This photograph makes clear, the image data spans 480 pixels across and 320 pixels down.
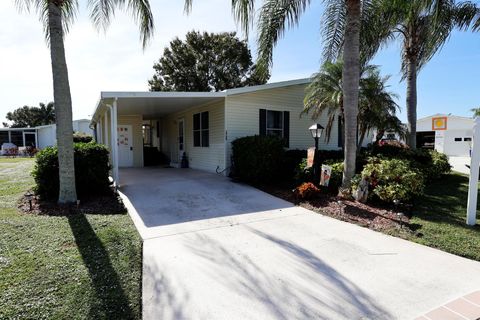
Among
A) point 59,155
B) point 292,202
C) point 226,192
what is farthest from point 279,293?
point 59,155

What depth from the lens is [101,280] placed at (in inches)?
120

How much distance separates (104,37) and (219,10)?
3.17 m

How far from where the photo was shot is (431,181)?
30.1ft

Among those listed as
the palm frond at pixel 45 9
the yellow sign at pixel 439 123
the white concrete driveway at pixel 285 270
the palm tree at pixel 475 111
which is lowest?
the white concrete driveway at pixel 285 270

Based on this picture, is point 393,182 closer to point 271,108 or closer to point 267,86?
point 267,86

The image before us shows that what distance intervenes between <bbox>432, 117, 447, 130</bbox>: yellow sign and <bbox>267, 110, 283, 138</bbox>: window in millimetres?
24813

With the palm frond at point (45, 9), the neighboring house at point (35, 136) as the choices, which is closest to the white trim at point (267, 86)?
the palm frond at point (45, 9)

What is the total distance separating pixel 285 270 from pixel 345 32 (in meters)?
5.65

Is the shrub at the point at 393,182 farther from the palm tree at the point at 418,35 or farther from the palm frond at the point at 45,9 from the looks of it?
the palm frond at the point at 45,9

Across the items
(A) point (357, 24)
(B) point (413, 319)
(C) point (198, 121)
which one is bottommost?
(B) point (413, 319)

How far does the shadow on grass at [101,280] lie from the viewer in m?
2.55

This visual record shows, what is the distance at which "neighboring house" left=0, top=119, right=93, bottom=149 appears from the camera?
32.1 metres

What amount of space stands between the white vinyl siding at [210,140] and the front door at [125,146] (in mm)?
2164

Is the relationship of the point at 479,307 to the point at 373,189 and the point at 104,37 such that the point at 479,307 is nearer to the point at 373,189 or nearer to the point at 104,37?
the point at 373,189
